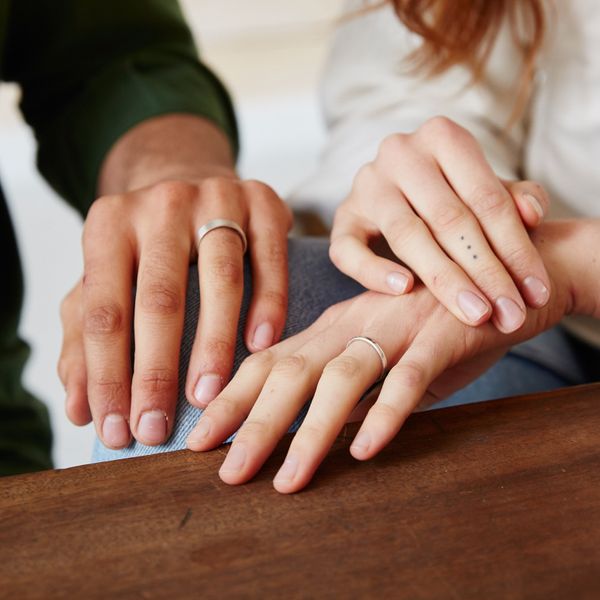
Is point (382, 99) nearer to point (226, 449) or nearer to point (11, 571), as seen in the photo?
point (226, 449)

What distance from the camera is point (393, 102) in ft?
2.61

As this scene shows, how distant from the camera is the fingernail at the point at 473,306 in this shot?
0.46 meters

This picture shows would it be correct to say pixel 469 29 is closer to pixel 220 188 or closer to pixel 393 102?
pixel 393 102

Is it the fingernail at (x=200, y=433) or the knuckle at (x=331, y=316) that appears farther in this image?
the knuckle at (x=331, y=316)

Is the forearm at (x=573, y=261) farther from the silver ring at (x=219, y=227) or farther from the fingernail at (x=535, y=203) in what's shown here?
the silver ring at (x=219, y=227)

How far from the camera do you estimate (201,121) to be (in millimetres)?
829

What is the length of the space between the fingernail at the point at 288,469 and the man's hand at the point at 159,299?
0.10 m

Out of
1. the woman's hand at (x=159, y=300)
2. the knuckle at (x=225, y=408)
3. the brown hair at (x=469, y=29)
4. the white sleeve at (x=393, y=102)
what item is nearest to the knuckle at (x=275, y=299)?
the woman's hand at (x=159, y=300)

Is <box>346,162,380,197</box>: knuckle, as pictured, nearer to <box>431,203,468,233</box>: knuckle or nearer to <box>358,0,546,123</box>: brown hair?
<box>431,203,468,233</box>: knuckle

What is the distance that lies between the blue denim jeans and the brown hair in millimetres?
237

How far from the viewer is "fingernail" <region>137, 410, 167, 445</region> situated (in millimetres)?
448

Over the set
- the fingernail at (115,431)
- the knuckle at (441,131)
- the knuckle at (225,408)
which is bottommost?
the fingernail at (115,431)

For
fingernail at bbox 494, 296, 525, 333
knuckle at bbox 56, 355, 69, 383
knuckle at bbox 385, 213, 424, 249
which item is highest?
knuckle at bbox 385, 213, 424, 249

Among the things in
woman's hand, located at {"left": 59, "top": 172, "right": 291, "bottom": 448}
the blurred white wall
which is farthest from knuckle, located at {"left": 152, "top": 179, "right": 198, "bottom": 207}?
the blurred white wall
